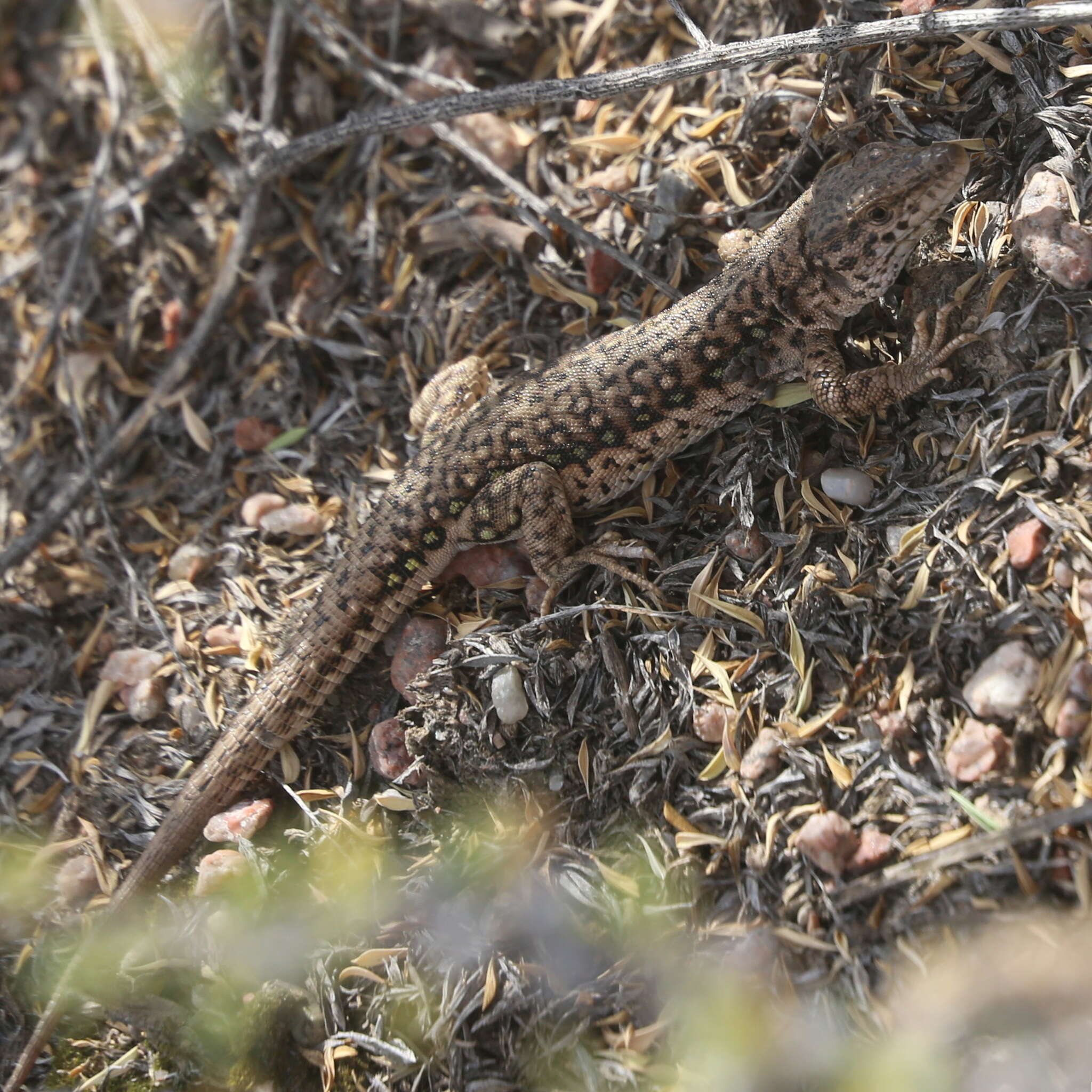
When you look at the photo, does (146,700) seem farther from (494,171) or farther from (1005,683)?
(1005,683)

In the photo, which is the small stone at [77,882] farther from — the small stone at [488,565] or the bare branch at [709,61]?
the bare branch at [709,61]

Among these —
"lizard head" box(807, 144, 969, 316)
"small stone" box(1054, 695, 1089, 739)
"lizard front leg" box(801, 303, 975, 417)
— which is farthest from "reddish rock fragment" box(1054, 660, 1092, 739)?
"lizard head" box(807, 144, 969, 316)

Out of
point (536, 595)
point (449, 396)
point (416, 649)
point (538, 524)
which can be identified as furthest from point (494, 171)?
point (416, 649)

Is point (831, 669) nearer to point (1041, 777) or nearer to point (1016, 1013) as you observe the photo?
point (1041, 777)

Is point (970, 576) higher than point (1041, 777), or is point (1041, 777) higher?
point (970, 576)

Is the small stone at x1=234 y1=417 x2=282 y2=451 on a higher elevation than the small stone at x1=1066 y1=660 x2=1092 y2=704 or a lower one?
higher

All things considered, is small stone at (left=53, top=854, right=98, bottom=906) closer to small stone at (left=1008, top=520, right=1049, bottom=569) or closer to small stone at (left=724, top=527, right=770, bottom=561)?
small stone at (left=724, top=527, right=770, bottom=561)

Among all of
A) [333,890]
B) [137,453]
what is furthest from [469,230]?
[333,890]

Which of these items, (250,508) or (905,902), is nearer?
(905,902)
